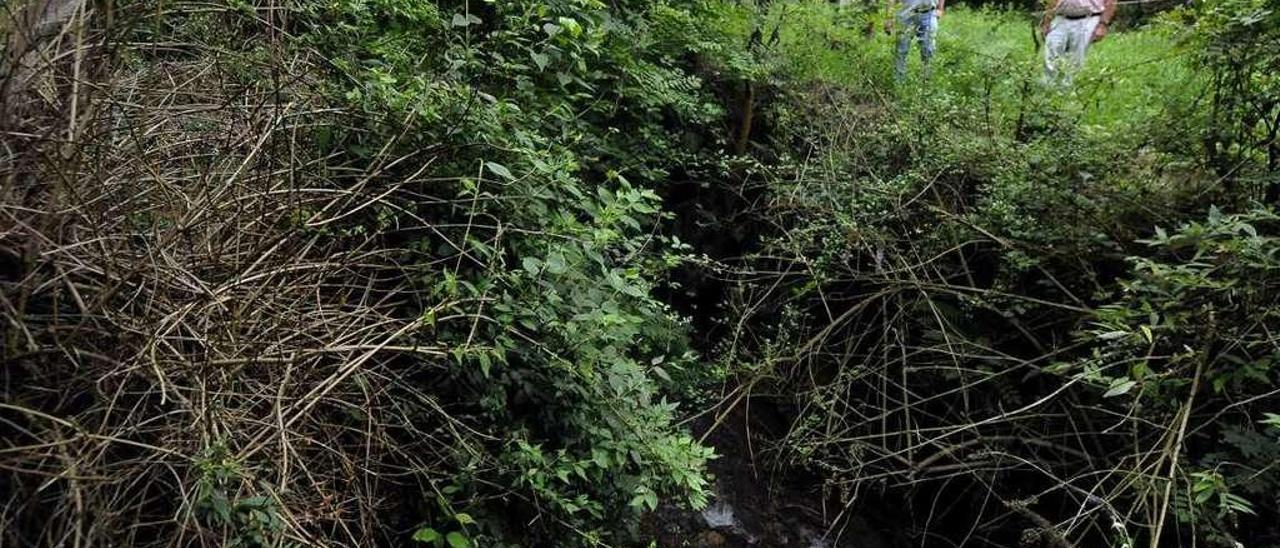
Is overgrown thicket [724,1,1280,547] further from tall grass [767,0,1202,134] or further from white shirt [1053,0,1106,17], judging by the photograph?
white shirt [1053,0,1106,17]

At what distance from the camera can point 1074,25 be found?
709cm

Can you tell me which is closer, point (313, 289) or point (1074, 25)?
point (313, 289)

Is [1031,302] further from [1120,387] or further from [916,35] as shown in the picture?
[916,35]

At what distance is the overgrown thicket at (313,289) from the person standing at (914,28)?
3715mm

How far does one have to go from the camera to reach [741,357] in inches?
220

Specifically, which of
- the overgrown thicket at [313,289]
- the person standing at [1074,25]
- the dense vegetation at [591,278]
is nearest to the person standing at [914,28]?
the dense vegetation at [591,278]

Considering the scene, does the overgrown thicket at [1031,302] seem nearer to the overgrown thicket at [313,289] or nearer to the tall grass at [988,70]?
the tall grass at [988,70]

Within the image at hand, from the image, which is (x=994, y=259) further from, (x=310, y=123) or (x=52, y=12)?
(x=52, y=12)

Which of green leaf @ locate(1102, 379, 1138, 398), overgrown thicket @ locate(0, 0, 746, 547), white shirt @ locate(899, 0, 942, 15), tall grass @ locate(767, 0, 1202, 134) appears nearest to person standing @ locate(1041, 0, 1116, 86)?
tall grass @ locate(767, 0, 1202, 134)

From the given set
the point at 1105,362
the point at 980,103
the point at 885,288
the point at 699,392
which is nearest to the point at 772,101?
the point at 980,103

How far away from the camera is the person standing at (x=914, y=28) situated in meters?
6.73

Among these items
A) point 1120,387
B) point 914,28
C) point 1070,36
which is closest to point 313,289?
point 1120,387

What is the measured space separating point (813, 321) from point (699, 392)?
1.33 meters

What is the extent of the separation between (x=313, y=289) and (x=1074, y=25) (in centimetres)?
668
